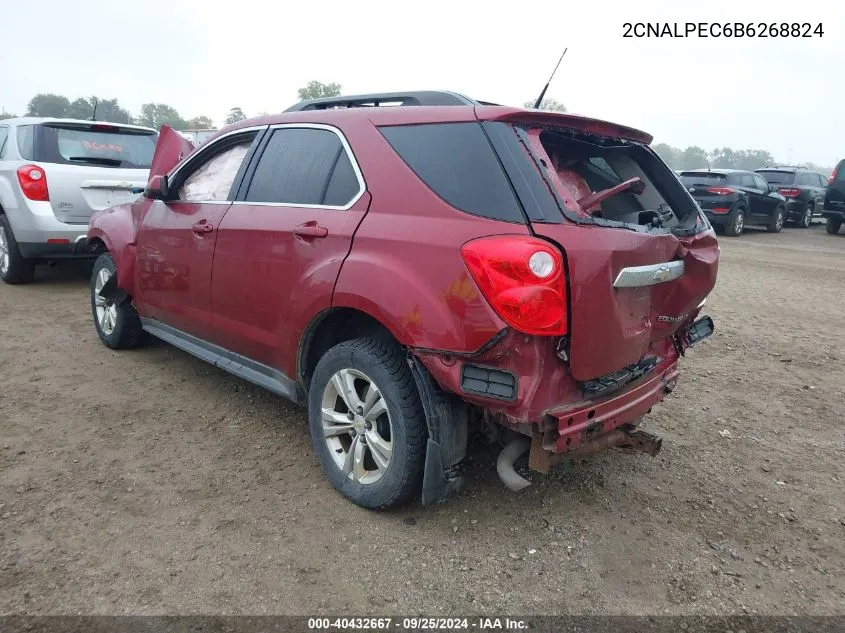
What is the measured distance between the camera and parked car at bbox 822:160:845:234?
14578mm

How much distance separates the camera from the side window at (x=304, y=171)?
115 inches

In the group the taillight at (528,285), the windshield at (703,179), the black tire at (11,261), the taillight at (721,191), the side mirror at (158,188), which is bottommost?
the black tire at (11,261)

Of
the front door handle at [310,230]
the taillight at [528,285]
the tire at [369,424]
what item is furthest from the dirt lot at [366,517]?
the front door handle at [310,230]

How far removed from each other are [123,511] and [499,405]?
177 centimetres

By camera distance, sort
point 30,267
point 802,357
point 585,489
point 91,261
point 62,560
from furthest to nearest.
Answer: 1. point 91,261
2. point 30,267
3. point 802,357
4. point 585,489
5. point 62,560

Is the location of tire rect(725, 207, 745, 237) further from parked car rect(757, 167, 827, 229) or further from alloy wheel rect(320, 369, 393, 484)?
alloy wheel rect(320, 369, 393, 484)

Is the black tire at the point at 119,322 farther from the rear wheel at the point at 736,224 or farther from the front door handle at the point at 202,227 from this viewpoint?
the rear wheel at the point at 736,224

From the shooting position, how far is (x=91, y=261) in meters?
7.86

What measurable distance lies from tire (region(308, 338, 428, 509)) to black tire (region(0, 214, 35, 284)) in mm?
5313

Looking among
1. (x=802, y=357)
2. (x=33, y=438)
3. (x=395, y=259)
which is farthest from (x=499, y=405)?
(x=802, y=357)

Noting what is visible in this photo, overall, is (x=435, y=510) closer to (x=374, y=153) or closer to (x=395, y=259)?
(x=395, y=259)

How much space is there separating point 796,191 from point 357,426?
18.7m

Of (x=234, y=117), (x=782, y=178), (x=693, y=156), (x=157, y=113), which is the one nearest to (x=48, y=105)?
(x=157, y=113)

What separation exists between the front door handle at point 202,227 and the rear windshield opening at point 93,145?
383cm
